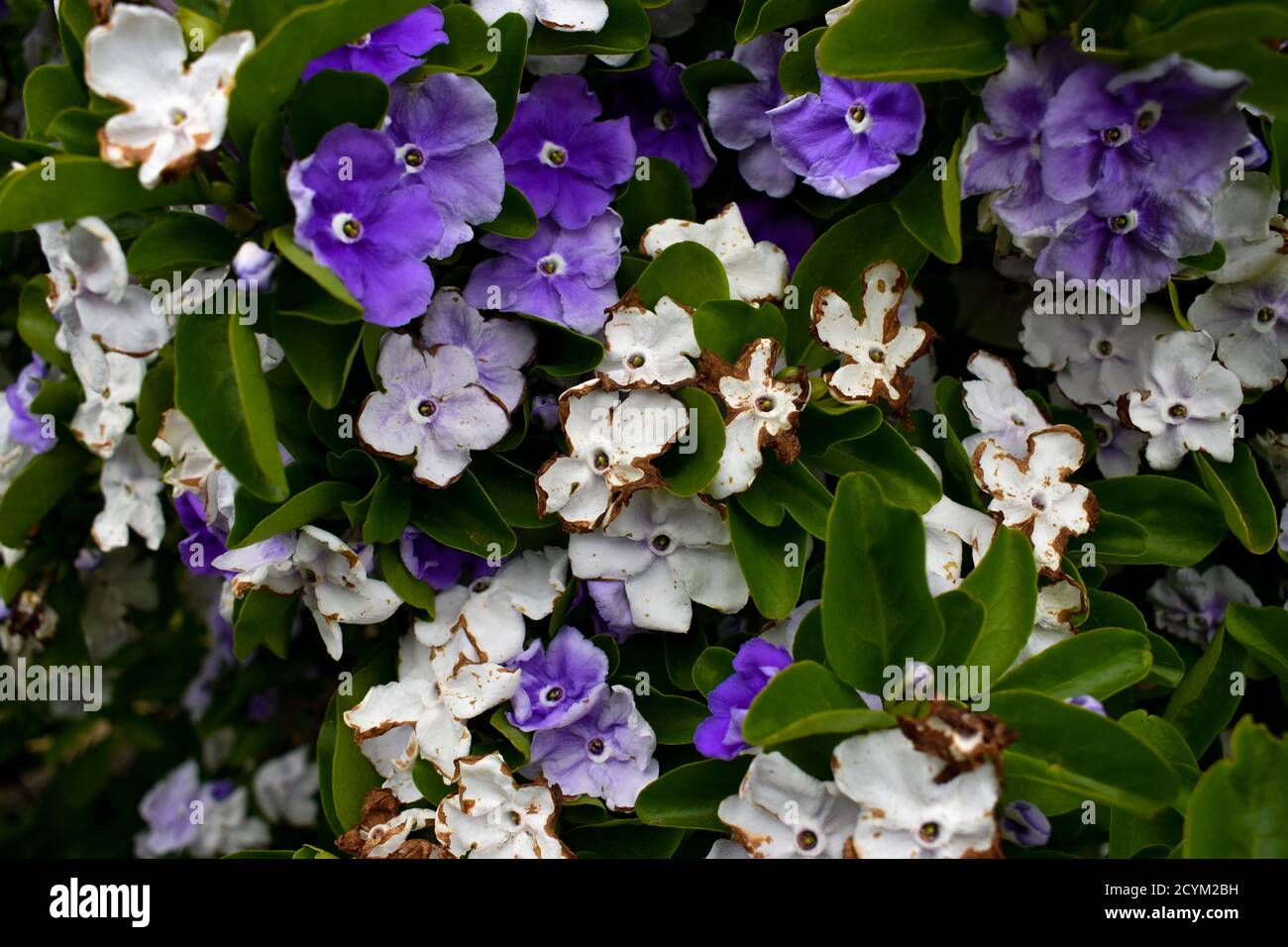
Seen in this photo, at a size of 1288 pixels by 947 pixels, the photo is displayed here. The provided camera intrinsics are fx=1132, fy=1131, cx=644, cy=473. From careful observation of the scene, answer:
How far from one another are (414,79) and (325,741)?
1.09m

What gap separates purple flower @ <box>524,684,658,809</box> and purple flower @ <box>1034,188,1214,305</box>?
93 centimetres

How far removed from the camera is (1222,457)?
1.86 metres

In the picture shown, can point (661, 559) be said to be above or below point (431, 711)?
above

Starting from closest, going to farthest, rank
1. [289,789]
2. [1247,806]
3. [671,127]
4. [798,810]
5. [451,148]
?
[1247,806] < [798,810] < [451,148] < [671,127] < [289,789]

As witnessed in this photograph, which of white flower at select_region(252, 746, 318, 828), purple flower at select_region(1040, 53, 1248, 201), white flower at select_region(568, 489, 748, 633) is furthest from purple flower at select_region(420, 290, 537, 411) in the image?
white flower at select_region(252, 746, 318, 828)

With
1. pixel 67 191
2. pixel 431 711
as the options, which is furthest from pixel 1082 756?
pixel 67 191

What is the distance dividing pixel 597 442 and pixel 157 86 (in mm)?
764

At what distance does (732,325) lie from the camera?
1.73 m

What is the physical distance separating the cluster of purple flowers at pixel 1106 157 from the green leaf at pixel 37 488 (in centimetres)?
170

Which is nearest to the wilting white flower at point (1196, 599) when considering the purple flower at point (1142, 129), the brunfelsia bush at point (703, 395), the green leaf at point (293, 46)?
the brunfelsia bush at point (703, 395)

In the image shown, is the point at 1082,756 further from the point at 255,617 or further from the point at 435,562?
the point at 255,617

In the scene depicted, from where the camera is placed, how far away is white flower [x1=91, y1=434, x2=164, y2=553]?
7.00ft
